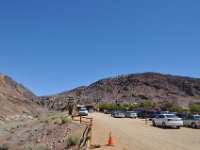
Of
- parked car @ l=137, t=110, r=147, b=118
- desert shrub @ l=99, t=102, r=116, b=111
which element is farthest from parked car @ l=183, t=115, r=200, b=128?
desert shrub @ l=99, t=102, r=116, b=111

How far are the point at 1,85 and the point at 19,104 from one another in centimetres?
1180

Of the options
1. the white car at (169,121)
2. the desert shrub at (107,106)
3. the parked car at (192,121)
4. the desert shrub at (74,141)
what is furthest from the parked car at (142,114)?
the desert shrub at (107,106)

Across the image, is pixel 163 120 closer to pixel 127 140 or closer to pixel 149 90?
pixel 127 140

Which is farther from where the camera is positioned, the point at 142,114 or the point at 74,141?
the point at 142,114

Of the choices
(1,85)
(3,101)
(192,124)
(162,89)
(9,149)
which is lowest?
(9,149)

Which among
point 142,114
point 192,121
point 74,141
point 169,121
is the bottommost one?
point 74,141

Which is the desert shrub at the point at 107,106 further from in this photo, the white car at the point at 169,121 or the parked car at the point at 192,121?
the white car at the point at 169,121

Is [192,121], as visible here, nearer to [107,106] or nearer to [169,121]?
[169,121]

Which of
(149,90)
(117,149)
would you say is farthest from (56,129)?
(149,90)

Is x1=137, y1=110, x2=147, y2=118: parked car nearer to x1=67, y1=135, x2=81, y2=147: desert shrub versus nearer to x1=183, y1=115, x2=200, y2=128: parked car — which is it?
x1=183, y1=115, x2=200, y2=128: parked car

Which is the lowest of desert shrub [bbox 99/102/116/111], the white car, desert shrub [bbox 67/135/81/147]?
desert shrub [bbox 67/135/81/147]

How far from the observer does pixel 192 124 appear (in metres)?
38.5

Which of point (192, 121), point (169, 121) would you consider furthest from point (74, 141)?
point (192, 121)

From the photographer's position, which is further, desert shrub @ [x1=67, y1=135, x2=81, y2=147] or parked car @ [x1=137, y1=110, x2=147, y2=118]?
parked car @ [x1=137, y1=110, x2=147, y2=118]
